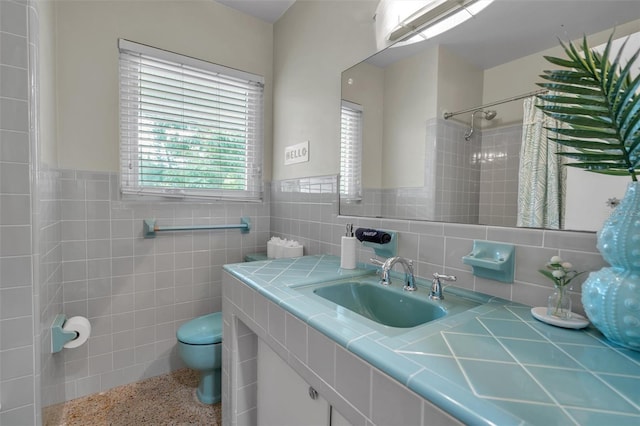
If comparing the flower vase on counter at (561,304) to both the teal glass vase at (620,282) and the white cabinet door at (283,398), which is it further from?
the white cabinet door at (283,398)

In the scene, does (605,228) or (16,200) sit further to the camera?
(16,200)

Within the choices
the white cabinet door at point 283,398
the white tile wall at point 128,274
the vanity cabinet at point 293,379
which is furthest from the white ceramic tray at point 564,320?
the white tile wall at point 128,274

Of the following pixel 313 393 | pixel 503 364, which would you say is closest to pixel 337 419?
pixel 313 393

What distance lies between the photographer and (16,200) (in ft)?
3.46

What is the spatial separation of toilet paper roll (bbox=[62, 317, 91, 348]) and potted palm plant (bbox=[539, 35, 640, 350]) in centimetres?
204

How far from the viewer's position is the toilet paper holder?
1400mm

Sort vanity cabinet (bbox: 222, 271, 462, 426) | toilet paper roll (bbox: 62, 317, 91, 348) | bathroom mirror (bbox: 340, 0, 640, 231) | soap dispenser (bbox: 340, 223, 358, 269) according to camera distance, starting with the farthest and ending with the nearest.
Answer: toilet paper roll (bbox: 62, 317, 91, 348) < soap dispenser (bbox: 340, 223, 358, 269) < bathroom mirror (bbox: 340, 0, 640, 231) < vanity cabinet (bbox: 222, 271, 462, 426)

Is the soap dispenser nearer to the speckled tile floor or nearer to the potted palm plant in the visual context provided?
the potted palm plant

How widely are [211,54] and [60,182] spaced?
1209mm

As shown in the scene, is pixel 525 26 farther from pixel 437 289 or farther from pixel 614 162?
pixel 437 289

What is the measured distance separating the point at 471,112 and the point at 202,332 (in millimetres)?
1708

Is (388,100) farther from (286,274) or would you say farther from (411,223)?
(286,274)

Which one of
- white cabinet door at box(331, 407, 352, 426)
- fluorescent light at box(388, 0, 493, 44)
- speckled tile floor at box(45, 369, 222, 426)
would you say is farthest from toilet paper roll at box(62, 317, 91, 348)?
fluorescent light at box(388, 0, 493, 44)

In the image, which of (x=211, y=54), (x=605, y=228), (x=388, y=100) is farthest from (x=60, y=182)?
(x=605, y=228)
